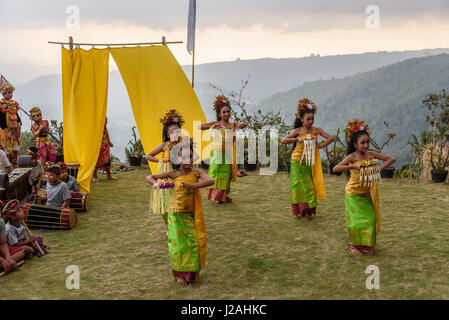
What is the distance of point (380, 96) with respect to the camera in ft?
145

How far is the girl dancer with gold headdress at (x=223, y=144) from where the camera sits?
762 cm

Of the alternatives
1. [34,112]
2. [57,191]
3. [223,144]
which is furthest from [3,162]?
[223,144]

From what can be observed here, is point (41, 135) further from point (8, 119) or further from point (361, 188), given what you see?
point (361, 188)

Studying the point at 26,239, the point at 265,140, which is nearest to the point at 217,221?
the point at 26,239

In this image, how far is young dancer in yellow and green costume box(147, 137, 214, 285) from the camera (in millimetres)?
4523

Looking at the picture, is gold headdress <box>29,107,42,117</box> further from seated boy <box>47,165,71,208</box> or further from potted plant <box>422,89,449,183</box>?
potted plant <box>422,89,449,183</box>

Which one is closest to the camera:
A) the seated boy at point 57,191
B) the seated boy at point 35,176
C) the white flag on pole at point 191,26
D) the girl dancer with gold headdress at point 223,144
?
the seated boy at point 57,191

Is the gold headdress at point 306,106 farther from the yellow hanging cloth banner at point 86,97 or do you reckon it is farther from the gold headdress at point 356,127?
the yellow hanging cloth banner at point 86,97

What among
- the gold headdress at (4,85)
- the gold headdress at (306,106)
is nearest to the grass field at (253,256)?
the gold headdress at (306,106)

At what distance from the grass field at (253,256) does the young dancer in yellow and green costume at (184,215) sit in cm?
22

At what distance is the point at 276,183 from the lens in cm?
976

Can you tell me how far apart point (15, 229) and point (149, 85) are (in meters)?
4.19

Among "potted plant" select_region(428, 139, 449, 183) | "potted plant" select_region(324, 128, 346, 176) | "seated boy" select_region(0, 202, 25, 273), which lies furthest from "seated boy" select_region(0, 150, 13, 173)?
"potted plant" select_region(428, 139, 449, 183)

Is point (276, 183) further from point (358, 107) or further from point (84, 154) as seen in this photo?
point (358, 107)
